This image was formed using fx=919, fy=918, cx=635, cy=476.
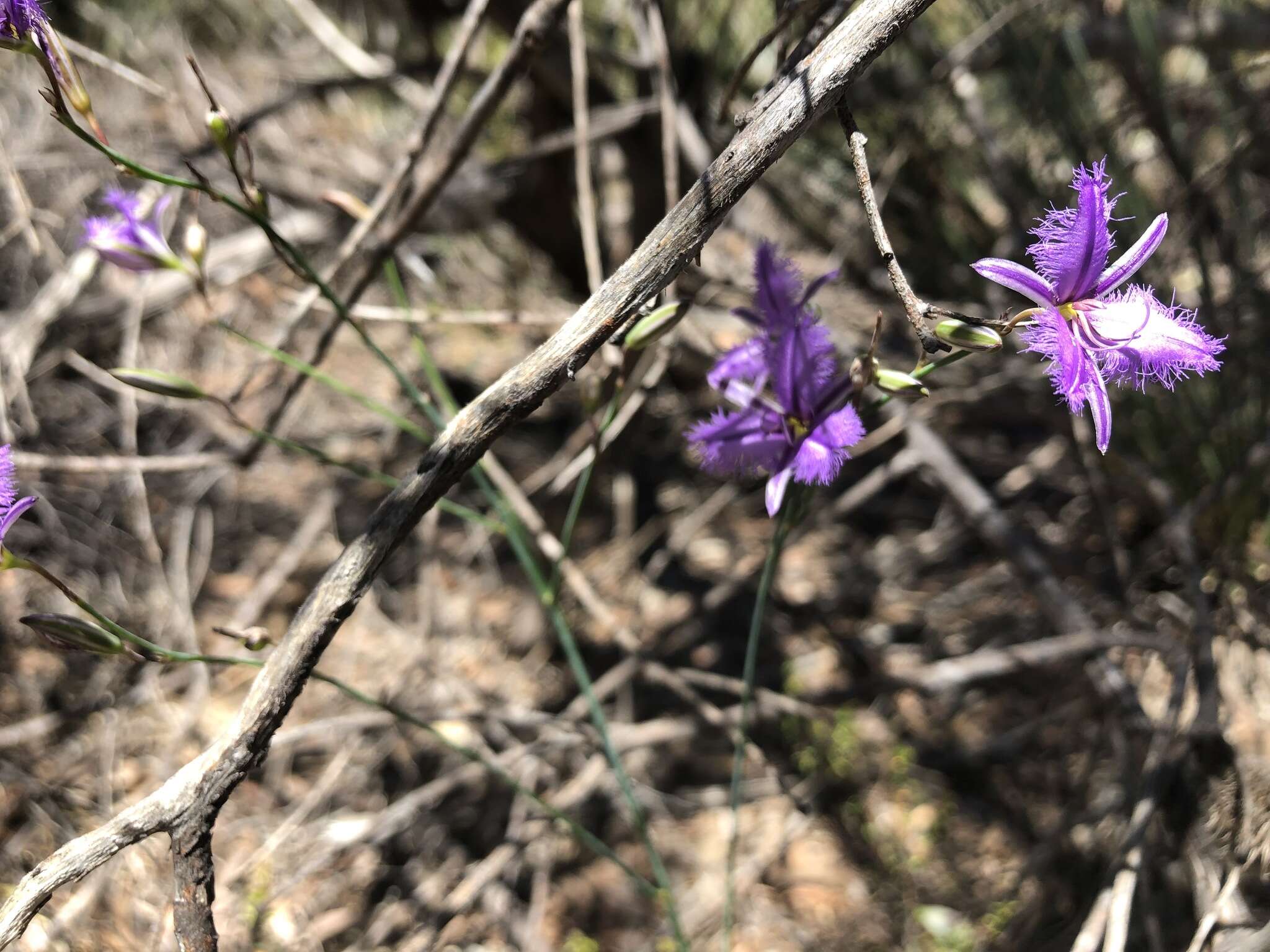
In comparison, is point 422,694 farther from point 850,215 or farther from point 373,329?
point 850,215

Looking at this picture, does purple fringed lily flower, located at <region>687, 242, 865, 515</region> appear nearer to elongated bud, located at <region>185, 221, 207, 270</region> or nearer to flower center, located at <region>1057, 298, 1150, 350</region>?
flower center, located at <region>1057, 298, 1150, 350</region>

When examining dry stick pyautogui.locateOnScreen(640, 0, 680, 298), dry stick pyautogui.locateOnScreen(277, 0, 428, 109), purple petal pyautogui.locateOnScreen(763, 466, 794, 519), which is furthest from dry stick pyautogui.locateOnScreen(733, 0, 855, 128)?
dry stick pyautogui.locateOnScreen(277, 0, 428, 109)

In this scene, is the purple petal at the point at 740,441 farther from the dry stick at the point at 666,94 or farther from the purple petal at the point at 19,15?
the purple petal at the point at 19,15

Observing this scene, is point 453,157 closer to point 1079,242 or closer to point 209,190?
point 209,190

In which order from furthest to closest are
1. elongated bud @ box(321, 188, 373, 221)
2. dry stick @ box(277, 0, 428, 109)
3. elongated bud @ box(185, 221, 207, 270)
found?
dry stick @ box(277, 0, 428, 109) → elongated bud @ box(321, 188, 373, 221) → elongated bud @ box(185, 221, 207, 270)

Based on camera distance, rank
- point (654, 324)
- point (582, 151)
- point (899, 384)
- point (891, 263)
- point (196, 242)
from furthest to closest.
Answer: point (582, 151) < point (196, 242) < point (654, 324) < point (899, 384) < point (891, 263)

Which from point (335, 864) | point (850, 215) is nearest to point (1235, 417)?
point (850, 215)

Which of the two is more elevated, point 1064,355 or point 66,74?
point 66,74

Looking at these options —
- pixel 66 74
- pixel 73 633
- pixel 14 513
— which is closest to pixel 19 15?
pixel 66 74
